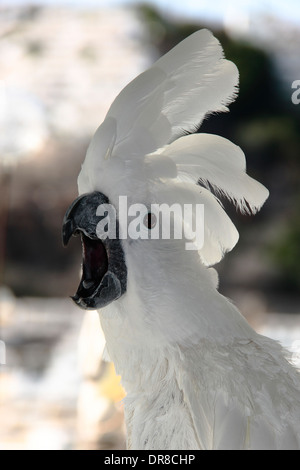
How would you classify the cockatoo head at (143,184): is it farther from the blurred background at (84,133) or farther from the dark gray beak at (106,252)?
the blurred background at (84,133)

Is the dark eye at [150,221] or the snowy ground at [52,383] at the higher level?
the dark eye at [150,221]

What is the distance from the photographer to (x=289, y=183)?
6996mm

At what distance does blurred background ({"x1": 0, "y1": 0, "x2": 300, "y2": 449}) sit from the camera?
544 centimetres

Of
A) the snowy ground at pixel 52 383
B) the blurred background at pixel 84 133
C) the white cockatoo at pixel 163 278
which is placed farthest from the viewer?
the blurred background at pixel 84 133

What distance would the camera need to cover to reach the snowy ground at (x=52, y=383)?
7.93 feet

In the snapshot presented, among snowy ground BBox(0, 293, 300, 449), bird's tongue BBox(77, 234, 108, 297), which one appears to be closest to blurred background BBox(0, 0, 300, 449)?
snowy ground BBox(0, 293, 300, 449)

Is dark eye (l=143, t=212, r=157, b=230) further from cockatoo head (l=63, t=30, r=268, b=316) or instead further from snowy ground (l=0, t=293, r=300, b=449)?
snowy ground (l=0, t=293, r=300, b=449)

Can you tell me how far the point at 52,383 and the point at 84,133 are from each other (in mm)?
3762

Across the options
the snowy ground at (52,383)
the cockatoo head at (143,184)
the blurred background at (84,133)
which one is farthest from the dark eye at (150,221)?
the blurred background at (84,133)

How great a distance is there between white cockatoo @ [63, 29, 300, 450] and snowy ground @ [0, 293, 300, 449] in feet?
0.57

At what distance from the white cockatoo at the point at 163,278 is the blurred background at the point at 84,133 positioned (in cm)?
347

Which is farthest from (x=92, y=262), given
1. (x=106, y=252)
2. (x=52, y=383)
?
(x=52, y=383)

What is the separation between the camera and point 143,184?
0.91 m

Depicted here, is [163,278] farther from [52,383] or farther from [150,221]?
[52,383]
